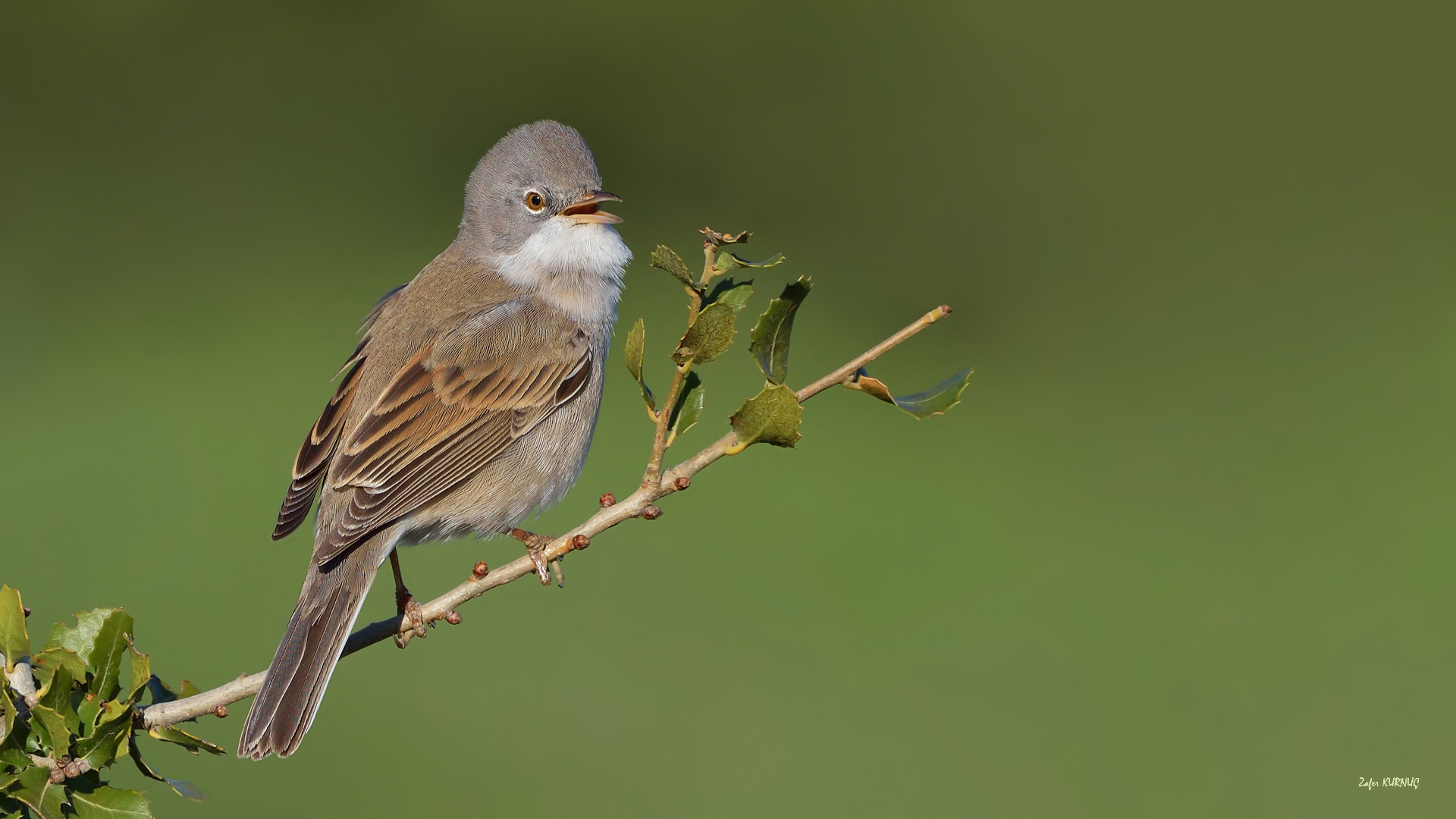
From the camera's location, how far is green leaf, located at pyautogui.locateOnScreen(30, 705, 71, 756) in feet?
4.17

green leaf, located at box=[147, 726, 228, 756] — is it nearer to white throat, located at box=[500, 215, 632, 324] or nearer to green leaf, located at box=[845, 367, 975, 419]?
green leaf, located at box=[845, 367, 975, 419]

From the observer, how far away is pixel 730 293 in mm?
1485

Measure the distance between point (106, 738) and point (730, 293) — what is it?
2.60 ft

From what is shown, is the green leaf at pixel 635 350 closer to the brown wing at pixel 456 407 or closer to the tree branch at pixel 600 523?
the tree branch at pixel 600 523

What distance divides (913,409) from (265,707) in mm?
1013

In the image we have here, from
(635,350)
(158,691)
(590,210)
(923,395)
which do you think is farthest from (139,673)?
(590,210)

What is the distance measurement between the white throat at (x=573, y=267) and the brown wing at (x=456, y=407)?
0.05m

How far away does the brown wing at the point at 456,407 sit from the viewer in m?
2.24

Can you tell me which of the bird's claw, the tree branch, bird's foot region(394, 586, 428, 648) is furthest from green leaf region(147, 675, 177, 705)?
the bird's claw

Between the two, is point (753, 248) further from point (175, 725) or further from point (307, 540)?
point (175, 725)

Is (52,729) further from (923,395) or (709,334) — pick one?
(923,395)

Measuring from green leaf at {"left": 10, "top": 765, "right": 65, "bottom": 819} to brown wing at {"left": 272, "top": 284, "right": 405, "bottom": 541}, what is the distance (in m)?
0.91

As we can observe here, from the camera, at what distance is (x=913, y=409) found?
149cm

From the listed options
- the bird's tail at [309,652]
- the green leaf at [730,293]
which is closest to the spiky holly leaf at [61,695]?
the bird's tail at [309,652]
